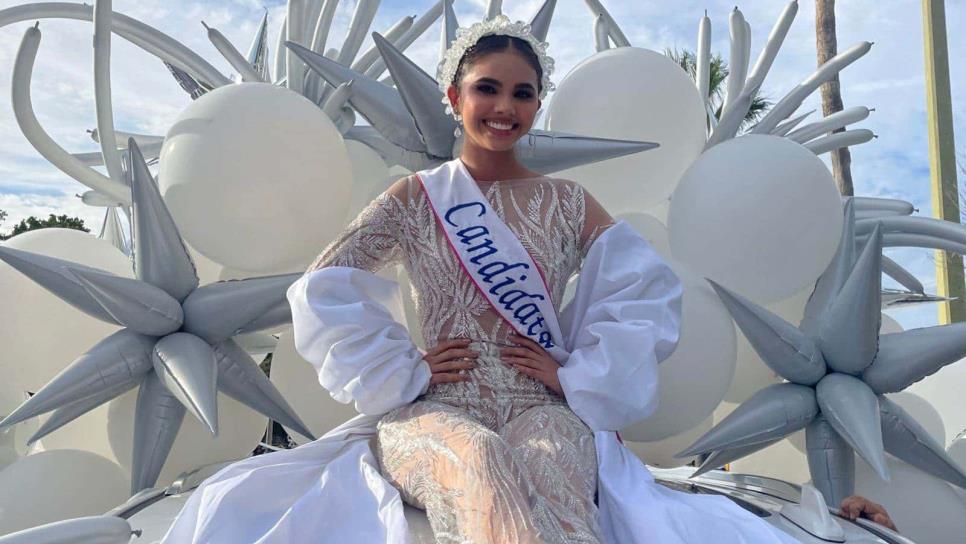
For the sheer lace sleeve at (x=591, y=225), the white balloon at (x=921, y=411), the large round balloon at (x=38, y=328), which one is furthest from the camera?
the white balloon at (x=921, y=411)

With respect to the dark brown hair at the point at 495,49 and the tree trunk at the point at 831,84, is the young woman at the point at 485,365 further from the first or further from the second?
the tree trunk at the point at 831,84

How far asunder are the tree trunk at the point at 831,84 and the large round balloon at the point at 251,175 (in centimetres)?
748

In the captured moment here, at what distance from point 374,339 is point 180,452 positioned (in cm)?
104

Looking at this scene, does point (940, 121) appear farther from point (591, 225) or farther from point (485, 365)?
point (485, 365)

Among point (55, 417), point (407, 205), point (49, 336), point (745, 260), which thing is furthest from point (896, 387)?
point (49, 336)

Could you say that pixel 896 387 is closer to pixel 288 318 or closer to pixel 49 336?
pixel 288 318

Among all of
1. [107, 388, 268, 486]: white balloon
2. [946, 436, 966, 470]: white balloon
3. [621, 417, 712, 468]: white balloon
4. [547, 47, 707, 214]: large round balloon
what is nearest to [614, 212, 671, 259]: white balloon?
[547, 47, 707, 214]: large round balloon

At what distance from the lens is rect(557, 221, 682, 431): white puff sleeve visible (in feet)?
5.59

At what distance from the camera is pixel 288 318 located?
231 cm

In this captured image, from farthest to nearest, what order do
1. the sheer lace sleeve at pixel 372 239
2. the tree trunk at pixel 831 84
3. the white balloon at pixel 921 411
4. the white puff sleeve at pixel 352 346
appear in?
the tree trunk at pixel 831 84 < the white balloon at pixel 921 411 < the sheer lace sleeve at pixel 372 239 < the white puff sleeve at pixel 352 346

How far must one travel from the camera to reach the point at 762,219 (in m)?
2.40

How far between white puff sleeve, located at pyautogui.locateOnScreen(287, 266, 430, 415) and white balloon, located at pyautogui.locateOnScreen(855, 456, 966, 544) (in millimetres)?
1484

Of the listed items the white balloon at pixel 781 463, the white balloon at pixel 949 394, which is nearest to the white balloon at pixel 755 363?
the white balloon at pixel 781 463

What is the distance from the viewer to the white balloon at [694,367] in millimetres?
2314
